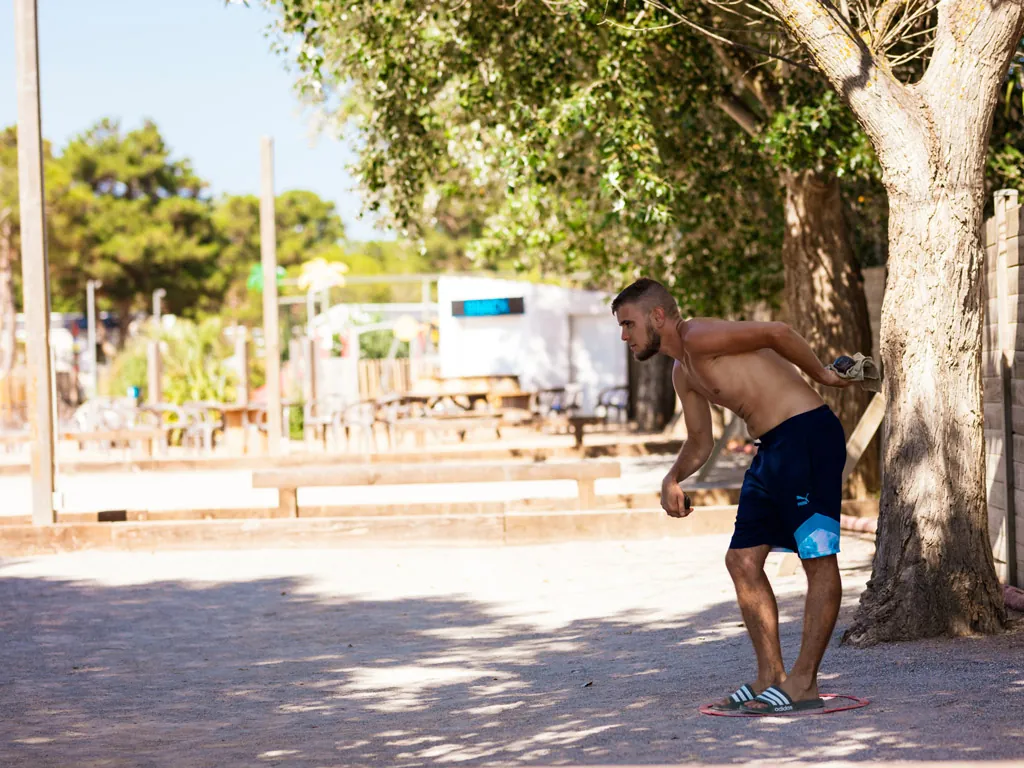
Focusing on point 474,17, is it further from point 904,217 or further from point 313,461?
point 313,461

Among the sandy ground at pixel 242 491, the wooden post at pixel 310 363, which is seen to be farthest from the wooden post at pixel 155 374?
the sandy ground at pixel 242 491

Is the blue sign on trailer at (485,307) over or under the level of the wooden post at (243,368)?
over

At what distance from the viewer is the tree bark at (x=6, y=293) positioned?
49.2 m

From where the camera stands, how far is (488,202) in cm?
2530

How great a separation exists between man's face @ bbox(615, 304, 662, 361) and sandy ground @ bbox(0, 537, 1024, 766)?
4.36ft

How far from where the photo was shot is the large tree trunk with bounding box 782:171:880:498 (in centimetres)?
1254

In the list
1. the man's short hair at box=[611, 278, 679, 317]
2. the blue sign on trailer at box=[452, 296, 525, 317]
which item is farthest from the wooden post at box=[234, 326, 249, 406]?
the man's short hair at box=[611, 278, 679, 317]

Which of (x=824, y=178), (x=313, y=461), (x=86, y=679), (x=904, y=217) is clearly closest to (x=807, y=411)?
(x=904, y=217)

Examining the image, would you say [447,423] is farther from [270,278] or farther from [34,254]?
[34,254]

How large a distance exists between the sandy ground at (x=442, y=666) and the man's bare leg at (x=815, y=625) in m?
0.20

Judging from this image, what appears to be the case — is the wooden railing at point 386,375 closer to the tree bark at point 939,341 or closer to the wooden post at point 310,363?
the wooden post at point 310,363

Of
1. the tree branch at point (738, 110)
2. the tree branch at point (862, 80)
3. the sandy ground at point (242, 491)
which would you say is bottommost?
the sandy ground at point (242, 491)

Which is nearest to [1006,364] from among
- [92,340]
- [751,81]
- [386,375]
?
[751,81]

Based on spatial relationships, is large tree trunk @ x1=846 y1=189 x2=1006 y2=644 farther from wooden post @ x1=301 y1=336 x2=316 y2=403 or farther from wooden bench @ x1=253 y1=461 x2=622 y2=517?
wooden post @ x1=301 y1=336 x2=316 y2=403
